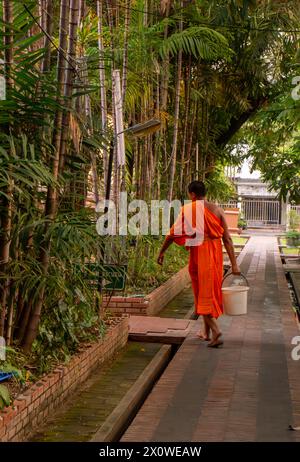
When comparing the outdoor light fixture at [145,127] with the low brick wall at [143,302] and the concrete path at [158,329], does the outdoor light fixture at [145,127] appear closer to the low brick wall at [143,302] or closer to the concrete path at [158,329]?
the low brick wall at [143,302]

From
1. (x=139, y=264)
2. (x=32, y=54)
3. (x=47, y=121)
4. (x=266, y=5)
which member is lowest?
(x=139, y=264)

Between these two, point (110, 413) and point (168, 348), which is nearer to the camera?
point (110, 413)

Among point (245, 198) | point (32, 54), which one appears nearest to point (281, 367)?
point (32, 54)

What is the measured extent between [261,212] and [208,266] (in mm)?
46560

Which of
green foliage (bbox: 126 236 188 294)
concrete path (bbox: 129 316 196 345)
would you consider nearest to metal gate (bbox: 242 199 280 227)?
green foliage (bbox: 126 236 188 294)

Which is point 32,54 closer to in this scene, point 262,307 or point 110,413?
point 110,413

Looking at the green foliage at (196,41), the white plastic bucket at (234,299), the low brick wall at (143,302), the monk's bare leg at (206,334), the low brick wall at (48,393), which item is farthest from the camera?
the green foliage at (196,41)

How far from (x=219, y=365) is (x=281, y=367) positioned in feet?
1.75

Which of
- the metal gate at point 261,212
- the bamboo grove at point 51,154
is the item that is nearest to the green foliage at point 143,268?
the bamboo grove at point 51,154

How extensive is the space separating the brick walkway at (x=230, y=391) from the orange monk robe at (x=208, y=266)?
415mm

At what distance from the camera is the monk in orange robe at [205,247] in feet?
23.2

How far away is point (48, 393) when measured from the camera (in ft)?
15.6

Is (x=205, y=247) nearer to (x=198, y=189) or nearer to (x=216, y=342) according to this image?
(x=198, y=189)

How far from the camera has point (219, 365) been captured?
6.26 meters
